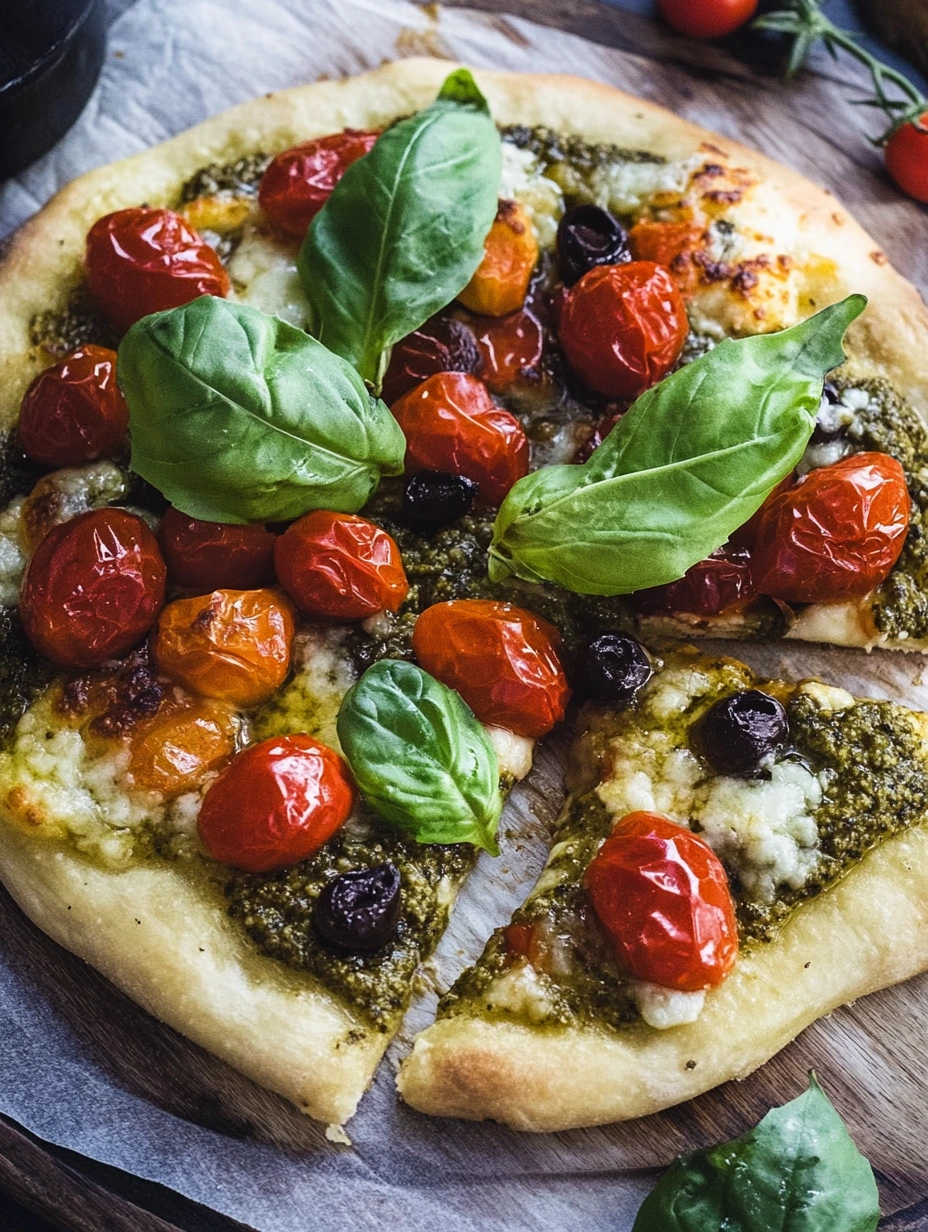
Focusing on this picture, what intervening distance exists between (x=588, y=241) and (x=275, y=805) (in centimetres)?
201

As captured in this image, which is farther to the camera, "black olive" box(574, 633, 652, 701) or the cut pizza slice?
"black olive" box(574, 633, 652, 701)

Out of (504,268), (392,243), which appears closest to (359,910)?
(392,243)

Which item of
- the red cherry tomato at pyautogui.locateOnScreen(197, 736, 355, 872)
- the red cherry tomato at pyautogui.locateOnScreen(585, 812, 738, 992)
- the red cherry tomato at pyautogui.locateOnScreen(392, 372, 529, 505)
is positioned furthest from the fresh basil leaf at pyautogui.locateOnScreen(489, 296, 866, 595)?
the red cherry tomato at pyautogui.locateOnScreen(197, 736, 355, 872)

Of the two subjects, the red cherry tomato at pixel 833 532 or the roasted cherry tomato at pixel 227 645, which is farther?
the red cherry tomato at pixel 833 532

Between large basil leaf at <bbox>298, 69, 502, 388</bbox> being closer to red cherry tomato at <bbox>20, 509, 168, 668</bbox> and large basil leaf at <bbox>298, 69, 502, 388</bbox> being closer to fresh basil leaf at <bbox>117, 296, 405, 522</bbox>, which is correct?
A: fresh basil leaf at <bbox>117, 296, 405, 522</bbox>

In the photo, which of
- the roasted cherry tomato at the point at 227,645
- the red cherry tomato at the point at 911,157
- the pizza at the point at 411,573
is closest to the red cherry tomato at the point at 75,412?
the pizza at the point at 411,573

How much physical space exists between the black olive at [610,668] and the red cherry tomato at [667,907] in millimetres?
407

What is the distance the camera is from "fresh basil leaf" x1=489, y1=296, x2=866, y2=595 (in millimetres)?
3197

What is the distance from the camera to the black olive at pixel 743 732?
132 inches

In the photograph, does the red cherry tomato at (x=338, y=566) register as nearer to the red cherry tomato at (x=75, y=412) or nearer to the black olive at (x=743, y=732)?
the red cherry tomato at (x=75, y=412)

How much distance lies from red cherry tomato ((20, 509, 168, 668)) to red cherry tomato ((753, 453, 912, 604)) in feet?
5.58

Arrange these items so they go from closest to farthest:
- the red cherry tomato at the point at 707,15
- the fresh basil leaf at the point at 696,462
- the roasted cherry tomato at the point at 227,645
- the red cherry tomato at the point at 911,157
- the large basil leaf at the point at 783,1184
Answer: the large basil leaf at the point at 783,1184
the fresh basil leaf at the point at 696,462
the roasted cherry tomato at the point at 227,645
the red cherry tomato at the point at 911,157
the red cherry tomato at the point at 707,15

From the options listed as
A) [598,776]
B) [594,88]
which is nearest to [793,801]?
[598,776]

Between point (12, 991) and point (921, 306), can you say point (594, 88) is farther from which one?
point (12, 991)
